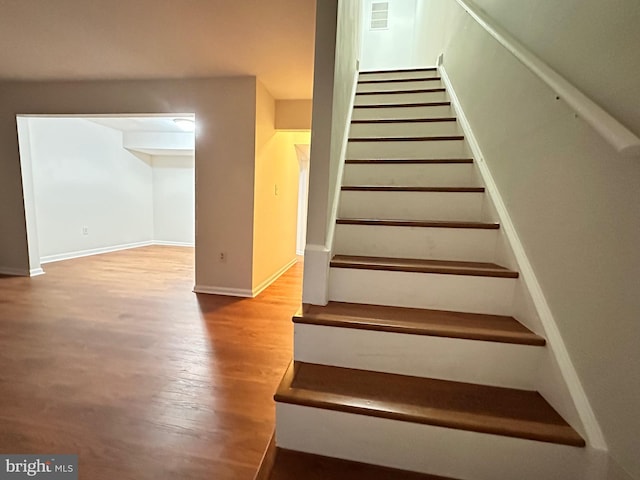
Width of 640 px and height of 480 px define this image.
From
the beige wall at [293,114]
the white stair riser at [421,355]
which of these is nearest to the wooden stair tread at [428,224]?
the white stair riser at [421,355]

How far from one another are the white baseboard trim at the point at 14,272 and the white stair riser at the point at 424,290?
4.09 metres

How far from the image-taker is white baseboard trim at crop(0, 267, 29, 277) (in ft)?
11.1

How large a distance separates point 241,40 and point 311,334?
7.10 ft

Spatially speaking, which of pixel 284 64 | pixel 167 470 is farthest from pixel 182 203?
pixel 167 470

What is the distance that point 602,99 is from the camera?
32.1 inches

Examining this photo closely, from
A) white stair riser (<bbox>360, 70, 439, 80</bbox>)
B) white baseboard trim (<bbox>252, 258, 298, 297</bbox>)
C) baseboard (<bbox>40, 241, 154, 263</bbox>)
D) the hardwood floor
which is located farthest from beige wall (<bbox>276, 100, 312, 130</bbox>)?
baseboard (<bbox>40, 241, 154, 263</bbox>)

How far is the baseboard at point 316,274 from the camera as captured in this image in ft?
3.96

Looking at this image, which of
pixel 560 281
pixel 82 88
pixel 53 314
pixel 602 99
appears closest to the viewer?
pixel 602 99

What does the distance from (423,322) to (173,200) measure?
6023 millimetres

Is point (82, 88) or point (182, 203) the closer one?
point (82, 88)

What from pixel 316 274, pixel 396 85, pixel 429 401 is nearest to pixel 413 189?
pixel 316 274

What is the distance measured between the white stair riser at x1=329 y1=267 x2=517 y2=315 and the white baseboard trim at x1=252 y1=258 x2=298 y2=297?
1.87m

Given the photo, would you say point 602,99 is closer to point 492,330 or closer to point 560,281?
point 560,281

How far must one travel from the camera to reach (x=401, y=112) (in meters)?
2.30
